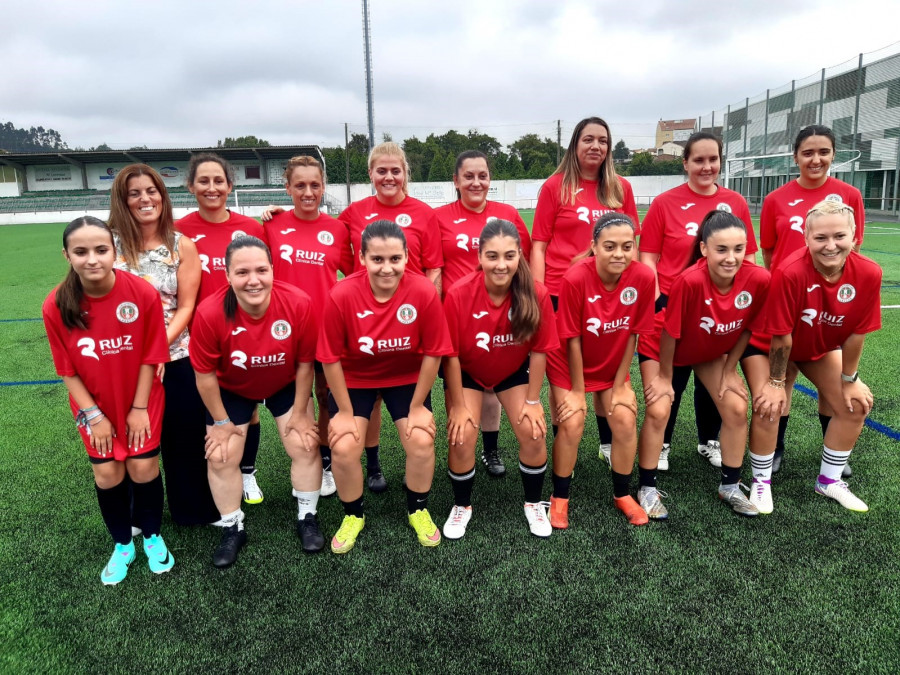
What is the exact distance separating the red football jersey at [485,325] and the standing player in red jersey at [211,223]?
123cm

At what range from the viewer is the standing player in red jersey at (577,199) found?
340cm

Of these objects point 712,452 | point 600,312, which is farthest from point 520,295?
point 712,452

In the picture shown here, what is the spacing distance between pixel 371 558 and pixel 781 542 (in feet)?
6.42

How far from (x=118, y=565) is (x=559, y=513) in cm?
212

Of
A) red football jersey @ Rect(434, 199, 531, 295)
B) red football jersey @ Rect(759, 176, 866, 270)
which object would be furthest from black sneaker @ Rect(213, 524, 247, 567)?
red football jersey @ Rect(759, 176, 866, 270)

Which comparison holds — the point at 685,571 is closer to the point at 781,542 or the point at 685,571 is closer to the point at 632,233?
the point at 781,542

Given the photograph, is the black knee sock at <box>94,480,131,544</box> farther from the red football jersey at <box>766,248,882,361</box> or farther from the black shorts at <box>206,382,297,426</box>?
the red football jersey at <box>766,248,882,361</box>

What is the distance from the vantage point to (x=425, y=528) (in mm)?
2857

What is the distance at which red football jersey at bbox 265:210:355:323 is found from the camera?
3264 millimetres

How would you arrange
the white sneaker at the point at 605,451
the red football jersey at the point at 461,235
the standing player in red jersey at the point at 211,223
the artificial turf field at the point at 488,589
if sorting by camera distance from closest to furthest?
the artificial turf field at the point at 488,589 < the standing player in red jersey at the point at 211,223 < the red football jersey at the point at 461,235 < the white sneaker at the point at 605,451

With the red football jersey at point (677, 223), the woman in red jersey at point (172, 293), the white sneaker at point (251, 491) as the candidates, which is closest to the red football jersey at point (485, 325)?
the red football jersey at point (677, 223)

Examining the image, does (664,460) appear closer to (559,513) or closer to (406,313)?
(559,513)

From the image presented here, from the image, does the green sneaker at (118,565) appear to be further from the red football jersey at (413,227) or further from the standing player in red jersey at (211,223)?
the red football jersey at (413,227)

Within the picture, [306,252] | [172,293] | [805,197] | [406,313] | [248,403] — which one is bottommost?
[248,403]
